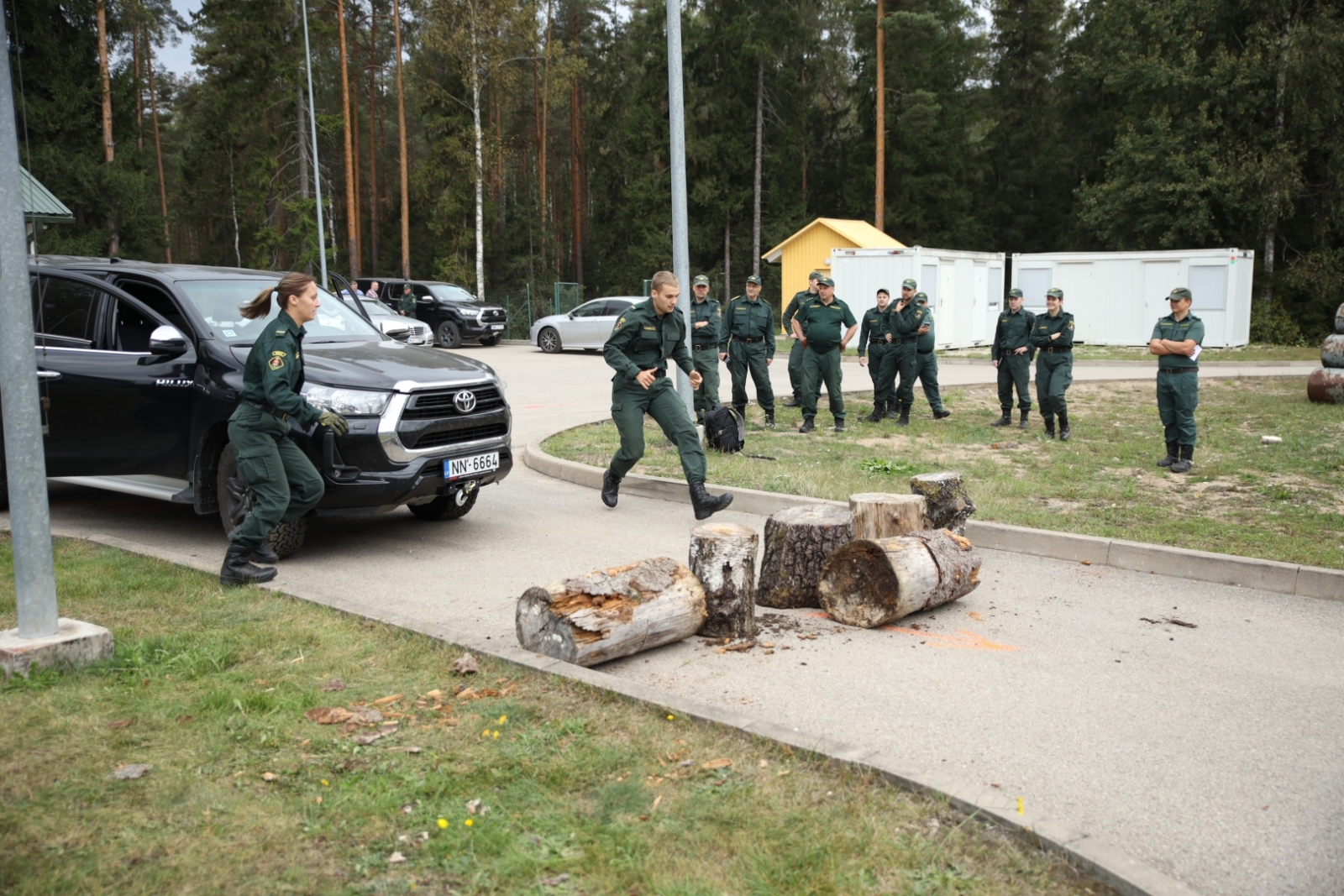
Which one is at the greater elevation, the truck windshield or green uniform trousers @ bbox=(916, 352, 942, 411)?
the truck windshield

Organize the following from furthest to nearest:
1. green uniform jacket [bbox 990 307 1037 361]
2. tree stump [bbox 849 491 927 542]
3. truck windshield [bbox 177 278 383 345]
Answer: green uniform jacket [bbox 990 307 1037 361] → truck windshield [bbox 177 278 383 345] → tree stump [bbox 849 491 927 542]

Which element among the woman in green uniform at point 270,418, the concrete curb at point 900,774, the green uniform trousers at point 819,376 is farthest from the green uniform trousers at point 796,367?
the concrete curb at point 900,774

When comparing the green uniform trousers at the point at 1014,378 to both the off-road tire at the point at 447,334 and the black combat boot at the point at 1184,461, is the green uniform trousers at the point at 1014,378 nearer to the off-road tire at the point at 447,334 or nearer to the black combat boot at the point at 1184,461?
the black combat boot at the point at 1184,461

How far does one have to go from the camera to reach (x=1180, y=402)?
10.5 metres

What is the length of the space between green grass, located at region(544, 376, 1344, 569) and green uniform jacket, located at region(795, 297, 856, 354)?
1077 mm

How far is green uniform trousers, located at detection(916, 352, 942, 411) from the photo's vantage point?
14375 millimetres

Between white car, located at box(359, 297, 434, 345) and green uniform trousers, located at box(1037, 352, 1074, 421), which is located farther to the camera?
white car, located at box(359, 297, 434, 345)

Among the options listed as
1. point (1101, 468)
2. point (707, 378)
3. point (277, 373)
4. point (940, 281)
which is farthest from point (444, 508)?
point (940, 281)

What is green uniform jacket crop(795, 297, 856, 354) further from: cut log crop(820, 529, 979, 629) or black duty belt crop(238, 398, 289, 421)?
black duty belt crop(238, 398, 289, 421)

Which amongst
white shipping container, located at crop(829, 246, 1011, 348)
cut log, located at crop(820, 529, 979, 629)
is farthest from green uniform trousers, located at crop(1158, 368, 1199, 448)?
white shipping container, located at crop(829, 246, 1011, 348)

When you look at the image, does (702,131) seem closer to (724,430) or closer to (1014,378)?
(1014,378)

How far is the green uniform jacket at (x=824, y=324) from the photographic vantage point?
13086 millimetres

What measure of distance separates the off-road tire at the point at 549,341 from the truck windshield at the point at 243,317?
20.6 metres

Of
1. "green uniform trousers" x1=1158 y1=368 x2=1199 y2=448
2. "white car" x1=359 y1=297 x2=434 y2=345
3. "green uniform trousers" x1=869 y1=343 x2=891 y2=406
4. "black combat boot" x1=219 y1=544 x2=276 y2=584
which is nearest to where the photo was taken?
"black combat boot" x1=219 y1=544 x2=276 y2=584
